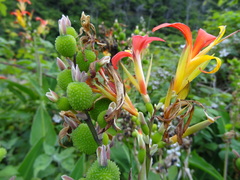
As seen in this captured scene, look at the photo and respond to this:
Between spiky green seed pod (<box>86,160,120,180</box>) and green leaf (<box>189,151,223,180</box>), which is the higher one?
spiky green seed pod (<box>86,160,120,180</box>)

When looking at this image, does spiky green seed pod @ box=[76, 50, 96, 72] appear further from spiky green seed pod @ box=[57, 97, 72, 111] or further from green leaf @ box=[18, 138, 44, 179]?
green leaf @ box=[18, 138, 44, 179]

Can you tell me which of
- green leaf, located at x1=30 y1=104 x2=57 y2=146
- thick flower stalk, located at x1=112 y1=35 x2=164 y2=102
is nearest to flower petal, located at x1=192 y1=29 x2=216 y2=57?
thick flower stalk, located at x1=112 y1=35 x2=164 y2=102

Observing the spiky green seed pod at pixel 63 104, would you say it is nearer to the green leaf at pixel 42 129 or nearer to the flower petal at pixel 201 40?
the flower petal at pixel 201 40

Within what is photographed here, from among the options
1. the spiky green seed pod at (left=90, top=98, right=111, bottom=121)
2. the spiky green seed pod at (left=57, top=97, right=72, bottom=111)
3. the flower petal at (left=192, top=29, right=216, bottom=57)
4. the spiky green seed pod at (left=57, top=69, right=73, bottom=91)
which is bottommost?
the spiky green seed pod at (left=90, top=98, right=111, bottom=121)

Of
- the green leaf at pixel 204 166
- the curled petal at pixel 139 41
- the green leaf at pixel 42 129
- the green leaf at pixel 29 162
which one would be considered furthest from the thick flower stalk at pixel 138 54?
the green leaf at pixel 42 129

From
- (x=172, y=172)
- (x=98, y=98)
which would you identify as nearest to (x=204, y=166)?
(x=172, y=172)

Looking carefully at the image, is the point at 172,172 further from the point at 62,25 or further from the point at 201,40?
the point at 62,25
